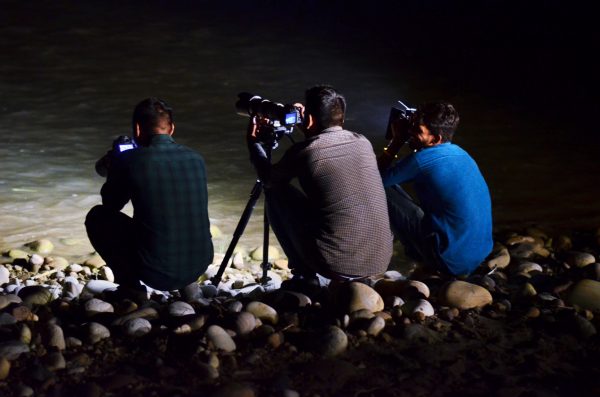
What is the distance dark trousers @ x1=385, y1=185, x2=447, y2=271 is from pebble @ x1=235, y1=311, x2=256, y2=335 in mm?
1018

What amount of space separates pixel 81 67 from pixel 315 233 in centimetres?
649

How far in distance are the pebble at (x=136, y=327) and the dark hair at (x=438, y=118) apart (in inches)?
56.0

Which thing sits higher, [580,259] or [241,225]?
[241,225]

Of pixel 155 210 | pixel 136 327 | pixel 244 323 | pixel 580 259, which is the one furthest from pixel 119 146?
pixel 580 259

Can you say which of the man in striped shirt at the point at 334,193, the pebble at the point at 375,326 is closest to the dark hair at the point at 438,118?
the man in striped shirt at the point at 334,193

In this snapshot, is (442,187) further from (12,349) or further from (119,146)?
(12,349)

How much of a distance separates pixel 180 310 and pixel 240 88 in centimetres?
557

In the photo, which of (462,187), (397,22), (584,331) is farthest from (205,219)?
(397,22)

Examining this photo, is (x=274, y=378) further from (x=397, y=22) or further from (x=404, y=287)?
(x=397, y=22)

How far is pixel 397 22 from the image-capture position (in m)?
13.3

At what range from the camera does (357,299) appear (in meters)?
3.66

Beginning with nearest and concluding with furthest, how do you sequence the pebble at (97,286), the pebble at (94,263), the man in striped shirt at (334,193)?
the man in striped shirt at (334,193), the pebble at (97,286), the pebble at (94,263)

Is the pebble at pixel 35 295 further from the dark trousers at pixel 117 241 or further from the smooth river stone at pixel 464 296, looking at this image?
the smooth river stone at pixel 464 296

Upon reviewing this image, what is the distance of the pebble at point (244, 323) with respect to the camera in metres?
3.44
